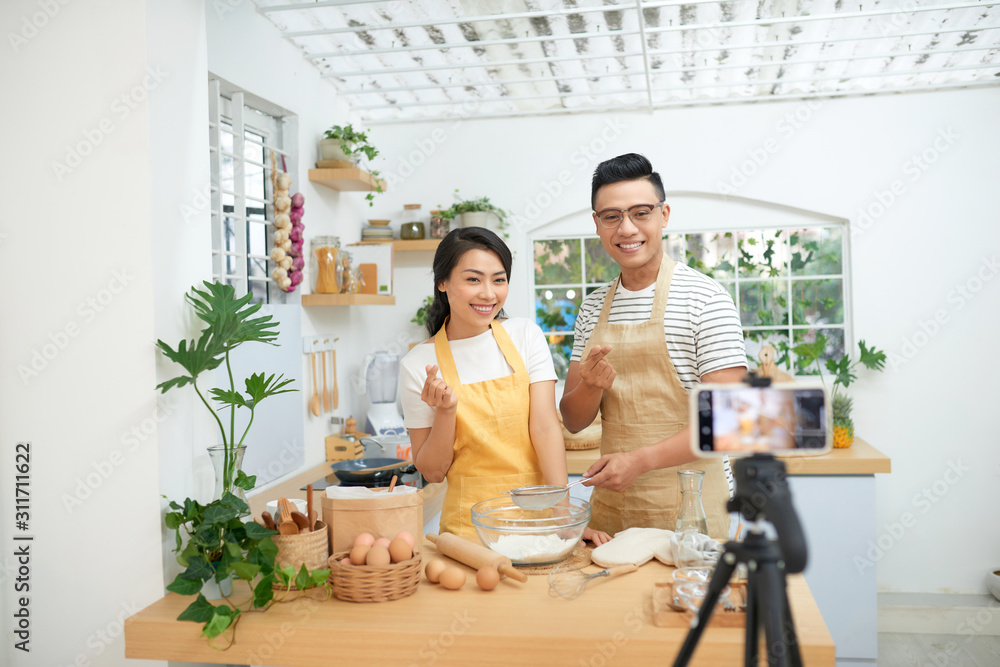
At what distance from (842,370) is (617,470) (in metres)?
2.54

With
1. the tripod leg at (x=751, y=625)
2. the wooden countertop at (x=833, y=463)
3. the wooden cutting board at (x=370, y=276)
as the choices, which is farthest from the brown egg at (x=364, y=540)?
the wooden cutting board at (x=370, y=276)

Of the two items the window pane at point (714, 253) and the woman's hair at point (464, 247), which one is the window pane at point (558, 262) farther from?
the woman's hair at point (464, 247)

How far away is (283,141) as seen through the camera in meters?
3.37

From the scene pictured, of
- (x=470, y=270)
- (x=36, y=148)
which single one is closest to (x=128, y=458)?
(x=36, y=148)

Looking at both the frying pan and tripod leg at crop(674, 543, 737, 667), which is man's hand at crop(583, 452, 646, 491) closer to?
tripod leg at crop(674, 543, 737, 667)

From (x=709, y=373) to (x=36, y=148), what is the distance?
5.21ft

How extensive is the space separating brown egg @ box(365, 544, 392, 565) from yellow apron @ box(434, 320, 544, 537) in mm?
416

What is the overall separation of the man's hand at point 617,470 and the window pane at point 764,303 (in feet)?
8.61

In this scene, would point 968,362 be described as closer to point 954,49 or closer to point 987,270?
point 987,270

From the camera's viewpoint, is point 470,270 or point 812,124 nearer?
point 470,270

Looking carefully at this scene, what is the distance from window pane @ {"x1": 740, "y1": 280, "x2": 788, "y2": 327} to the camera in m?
4.07

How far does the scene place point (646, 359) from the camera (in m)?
1.89

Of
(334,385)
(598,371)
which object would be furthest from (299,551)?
(334,385)

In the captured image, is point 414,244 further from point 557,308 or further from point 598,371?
point 598,371
